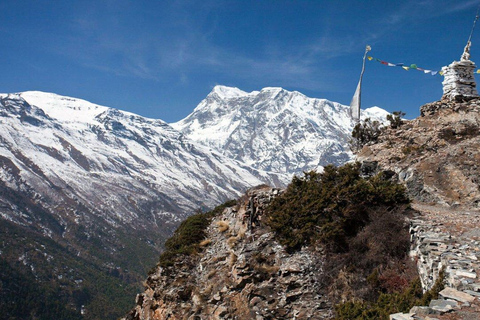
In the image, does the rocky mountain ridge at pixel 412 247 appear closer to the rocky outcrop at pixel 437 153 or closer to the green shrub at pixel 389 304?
the rocky outcrop at pixel 437 153

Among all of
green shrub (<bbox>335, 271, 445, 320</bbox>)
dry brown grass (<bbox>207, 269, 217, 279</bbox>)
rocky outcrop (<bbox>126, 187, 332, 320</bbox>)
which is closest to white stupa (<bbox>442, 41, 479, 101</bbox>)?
rocky outcrop (<bbox>126, 187, 332, 320</bbox>)

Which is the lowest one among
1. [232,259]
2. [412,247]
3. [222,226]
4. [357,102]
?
[232,259]

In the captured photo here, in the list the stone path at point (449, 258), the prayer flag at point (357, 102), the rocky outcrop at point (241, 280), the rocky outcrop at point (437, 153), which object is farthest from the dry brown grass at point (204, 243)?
the prayer flag at point (357, 102)

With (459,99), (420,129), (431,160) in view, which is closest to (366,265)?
(431,160)

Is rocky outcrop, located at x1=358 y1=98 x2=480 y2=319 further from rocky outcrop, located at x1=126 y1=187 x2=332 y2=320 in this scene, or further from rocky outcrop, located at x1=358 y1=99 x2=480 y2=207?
rocky outcrop, located at x1=126 y1=187 x2=332 y2=320

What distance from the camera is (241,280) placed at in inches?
635

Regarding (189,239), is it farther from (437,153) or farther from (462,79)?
(462,79)

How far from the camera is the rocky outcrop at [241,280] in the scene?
1432cm

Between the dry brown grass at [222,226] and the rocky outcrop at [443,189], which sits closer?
the rocky outcrop at [443,189]

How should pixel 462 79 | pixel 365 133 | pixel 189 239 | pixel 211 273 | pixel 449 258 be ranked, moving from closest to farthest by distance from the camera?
pixel 449 258
pixel 211 273
pixel 462 79
pixel 189 239
pixel 365 133

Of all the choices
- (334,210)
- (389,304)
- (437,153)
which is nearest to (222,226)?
(334,210)

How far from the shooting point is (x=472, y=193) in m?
17.3

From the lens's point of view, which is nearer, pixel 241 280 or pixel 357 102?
pixel 241 280

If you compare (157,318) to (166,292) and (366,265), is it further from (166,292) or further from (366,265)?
(366,265)
